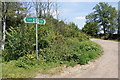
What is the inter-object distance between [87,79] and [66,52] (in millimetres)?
2876

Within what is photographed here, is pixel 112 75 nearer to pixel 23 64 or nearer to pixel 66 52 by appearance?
pixel 66 52

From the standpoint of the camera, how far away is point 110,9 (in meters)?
36.4

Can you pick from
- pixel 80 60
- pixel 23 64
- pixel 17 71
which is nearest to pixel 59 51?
pixel 80 60

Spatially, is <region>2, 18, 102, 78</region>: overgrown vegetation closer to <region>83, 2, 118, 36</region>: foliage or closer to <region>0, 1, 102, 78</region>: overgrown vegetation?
<region>0, 1, 102, 78</region>: overgrown vegetation

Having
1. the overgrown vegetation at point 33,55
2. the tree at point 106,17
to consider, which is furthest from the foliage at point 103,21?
the overgrown vegetation at point 33,55

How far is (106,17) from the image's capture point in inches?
1449

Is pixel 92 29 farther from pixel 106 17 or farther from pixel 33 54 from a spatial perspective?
pixel 33 54

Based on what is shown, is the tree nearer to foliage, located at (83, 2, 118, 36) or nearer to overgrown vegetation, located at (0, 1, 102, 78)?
foliage, located at (83, 2, 118, 36)

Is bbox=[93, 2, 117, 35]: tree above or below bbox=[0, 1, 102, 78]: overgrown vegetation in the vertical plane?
above

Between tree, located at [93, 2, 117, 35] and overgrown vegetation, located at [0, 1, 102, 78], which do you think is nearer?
overgrown vegetation, located at [0, 1, 102, 78]

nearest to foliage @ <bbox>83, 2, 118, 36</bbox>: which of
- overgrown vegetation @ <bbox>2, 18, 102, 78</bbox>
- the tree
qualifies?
the tree

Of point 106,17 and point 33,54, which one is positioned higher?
point 106,17

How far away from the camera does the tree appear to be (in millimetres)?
35000

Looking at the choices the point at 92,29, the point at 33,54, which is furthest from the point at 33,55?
the point at 92,29
